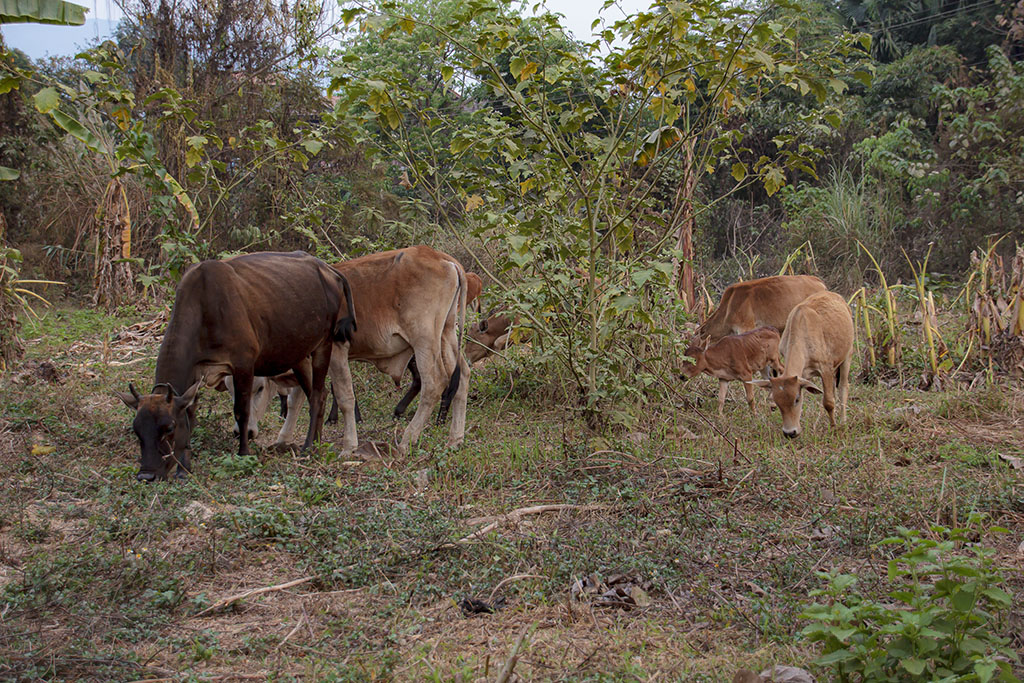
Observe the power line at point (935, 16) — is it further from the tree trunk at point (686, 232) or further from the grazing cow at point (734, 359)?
the grazing cow at point (734, 359)

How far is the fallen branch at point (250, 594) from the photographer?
4129mm

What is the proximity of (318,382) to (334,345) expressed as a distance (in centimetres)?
37

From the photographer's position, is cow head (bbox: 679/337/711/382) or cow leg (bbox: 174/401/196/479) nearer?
cow leg (bbox: 174/401/196/479)

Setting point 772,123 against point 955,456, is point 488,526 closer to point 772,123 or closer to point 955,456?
point 955,456

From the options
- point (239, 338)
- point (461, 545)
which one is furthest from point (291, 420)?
point (461, 545)

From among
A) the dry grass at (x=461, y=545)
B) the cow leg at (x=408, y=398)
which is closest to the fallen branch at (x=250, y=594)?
the dry grass at (x=461, y=545)

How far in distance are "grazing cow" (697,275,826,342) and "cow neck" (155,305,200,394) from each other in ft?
20.0

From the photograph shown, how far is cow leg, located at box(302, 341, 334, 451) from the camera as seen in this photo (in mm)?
7273

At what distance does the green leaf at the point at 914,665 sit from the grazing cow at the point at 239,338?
4.45 m

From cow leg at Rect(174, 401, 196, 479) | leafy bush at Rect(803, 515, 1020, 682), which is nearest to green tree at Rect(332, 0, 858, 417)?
cow leg at Rect(174, 401, 196, 479)

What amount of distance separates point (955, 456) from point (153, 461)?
5188mm

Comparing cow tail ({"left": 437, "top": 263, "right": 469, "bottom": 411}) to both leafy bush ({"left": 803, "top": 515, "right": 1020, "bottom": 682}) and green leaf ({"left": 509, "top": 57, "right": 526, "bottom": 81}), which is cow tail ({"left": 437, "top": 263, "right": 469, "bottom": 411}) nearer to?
green leaf ({"left": 509, "top": 57, "right": 526, "bottom": 81})

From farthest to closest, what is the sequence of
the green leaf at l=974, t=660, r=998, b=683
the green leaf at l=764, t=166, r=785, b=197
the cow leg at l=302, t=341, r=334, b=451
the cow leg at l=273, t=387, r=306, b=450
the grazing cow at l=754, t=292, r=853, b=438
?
the grazing cow at l=754, t=292, r=853, b=438 → the cow leg at l=273, t=387, r=306, b=450 → the cow leg at l=302, t=341, r=334, b=451 → the green leaf at l=764, t=166, r=785, b=197 → the green leaf at l=974, t=660, r=998, b=683

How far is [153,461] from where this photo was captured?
584cm
